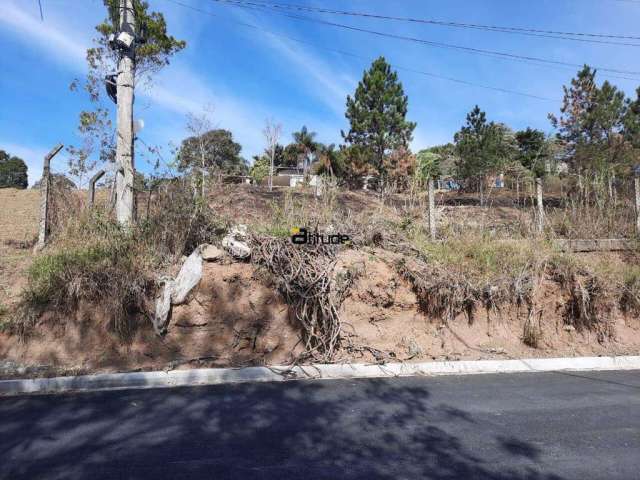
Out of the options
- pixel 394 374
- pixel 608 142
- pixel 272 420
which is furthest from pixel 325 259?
pixel 608 142

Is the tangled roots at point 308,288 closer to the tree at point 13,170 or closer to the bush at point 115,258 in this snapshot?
the bush at point 115,258

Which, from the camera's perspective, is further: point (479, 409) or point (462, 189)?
point (462, 189)

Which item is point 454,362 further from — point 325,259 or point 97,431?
point 97,431

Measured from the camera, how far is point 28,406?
4492 millimetres

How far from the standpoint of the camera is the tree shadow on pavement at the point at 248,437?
10.5 ft

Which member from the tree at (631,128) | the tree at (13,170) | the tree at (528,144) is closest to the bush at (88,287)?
the tree at (631,128)

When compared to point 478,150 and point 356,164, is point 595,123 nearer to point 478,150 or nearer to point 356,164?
point 478,150

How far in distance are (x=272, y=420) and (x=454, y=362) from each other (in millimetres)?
3021

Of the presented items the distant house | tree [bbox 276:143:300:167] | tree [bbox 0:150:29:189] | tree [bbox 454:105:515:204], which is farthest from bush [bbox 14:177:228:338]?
tree [bbox 0:150:29:189]

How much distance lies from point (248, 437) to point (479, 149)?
15.8 m

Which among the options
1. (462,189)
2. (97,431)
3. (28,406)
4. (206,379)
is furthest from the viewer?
(462,189)

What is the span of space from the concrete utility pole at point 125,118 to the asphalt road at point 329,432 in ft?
12.0

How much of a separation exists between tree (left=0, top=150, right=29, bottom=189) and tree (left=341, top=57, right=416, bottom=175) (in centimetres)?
3112

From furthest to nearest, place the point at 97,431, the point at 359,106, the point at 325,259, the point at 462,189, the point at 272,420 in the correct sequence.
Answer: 1. the point at 359,106
2. the point at 462,189
3. the point at 325,259
4. the point at 272,420
5. the point at 97,431
